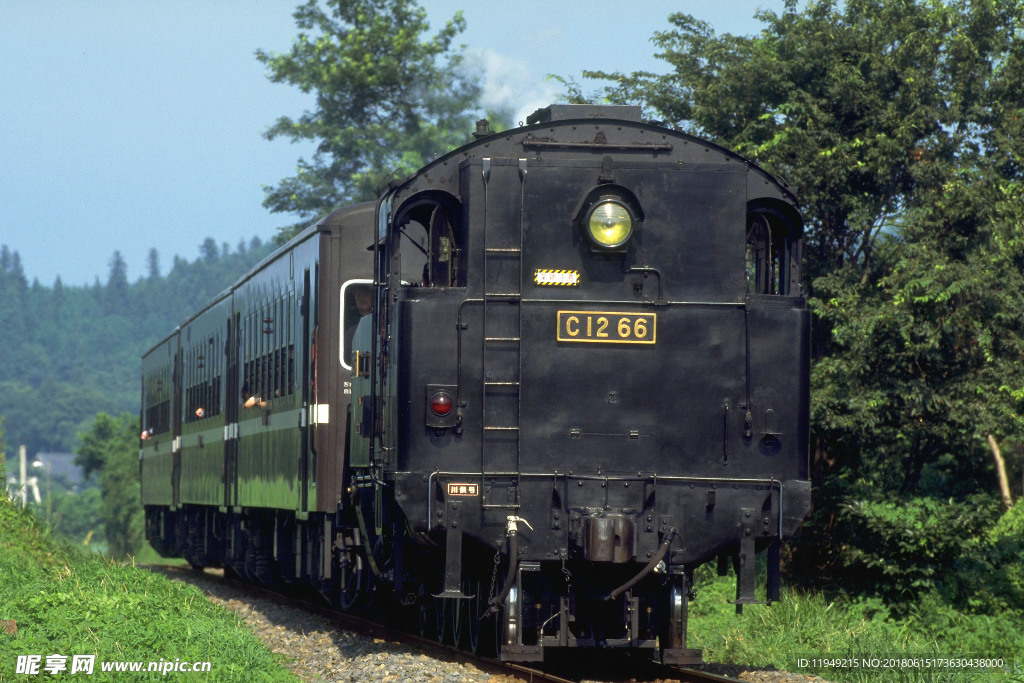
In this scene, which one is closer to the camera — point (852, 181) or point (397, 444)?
point (397, 444)

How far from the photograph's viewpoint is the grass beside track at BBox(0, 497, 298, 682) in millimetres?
9664

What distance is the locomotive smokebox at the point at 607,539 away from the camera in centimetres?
928

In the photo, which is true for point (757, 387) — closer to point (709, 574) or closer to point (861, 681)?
point (861, 681)

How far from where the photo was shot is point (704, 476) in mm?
9672

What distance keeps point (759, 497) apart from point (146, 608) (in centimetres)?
553

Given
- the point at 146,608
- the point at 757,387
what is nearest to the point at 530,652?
the point at 757,387

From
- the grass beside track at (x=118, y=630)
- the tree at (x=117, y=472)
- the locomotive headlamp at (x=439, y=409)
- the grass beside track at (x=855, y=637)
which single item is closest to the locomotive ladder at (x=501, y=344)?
the locomotive headlamp at (x=439, y=409)
